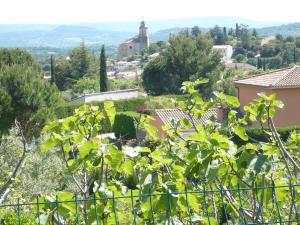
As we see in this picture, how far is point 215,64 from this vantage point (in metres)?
53.0

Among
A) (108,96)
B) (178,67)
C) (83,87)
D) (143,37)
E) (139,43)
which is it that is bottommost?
(139,43)

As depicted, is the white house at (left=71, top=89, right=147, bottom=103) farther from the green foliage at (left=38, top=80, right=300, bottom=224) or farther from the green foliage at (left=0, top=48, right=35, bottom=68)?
the green foliage at (left=38, top=80, right=300, bottom=224)

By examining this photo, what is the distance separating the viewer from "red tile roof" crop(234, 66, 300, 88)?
25641 mm

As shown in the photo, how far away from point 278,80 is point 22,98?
11472 millimetres

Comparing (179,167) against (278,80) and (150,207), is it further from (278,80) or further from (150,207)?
(278,80)

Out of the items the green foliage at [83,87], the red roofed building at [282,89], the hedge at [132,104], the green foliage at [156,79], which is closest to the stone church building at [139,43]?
the green foliage at [83,87]

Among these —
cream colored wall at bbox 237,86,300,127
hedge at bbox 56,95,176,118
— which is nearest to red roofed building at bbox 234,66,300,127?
cream colored wall at bbox 237,86,300,127

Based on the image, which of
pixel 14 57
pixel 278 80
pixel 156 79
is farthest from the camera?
pixel 156 79

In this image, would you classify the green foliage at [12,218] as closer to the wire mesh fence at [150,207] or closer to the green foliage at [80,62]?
the wire mesh fence at [150,207]

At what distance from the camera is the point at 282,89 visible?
25688 mm

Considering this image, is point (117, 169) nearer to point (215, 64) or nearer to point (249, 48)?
point (215, 64)

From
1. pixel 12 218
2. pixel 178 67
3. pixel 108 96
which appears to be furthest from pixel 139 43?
pixel 12 218

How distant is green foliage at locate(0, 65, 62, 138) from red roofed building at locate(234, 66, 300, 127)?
9.02 meters

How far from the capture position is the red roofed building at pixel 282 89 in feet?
82.6
